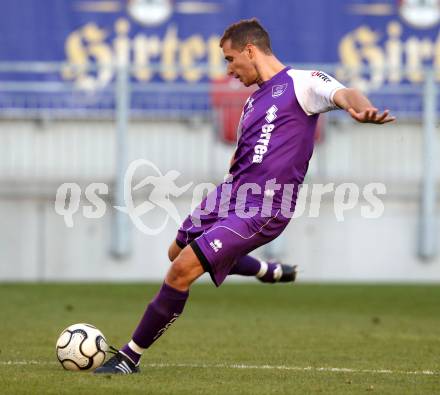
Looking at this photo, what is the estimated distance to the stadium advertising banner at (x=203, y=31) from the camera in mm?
18469

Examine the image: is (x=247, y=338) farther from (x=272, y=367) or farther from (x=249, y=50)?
(x=249, y=50)

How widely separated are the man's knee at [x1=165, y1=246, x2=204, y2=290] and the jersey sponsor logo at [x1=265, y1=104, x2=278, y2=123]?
3.27 ft

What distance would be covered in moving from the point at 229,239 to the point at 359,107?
3.95ft

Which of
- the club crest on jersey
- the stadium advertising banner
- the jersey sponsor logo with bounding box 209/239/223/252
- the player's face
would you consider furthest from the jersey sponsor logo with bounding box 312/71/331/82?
the stadium advertising banner

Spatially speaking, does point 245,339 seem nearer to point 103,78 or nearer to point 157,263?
point 157,263

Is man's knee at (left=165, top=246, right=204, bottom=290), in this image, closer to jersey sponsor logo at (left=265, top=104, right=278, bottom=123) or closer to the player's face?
jersey sponsor logo at (left=265, top=104, right=278, bottom=123)

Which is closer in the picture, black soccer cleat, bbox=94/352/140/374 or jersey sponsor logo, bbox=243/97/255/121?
black soccer cleat, bbox=94/352/140/374

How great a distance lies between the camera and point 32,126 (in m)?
16.7

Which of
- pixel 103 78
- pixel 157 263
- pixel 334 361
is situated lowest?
pixel 157 263

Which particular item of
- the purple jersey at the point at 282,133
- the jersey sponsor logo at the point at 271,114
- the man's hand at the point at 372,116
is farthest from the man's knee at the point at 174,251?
the man's hand at the point at 372,116

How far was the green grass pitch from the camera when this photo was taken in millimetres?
7062

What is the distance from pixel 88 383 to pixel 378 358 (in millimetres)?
2532

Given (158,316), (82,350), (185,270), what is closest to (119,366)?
(82,350)

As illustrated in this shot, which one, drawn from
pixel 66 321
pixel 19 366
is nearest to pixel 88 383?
pixel 19 366
